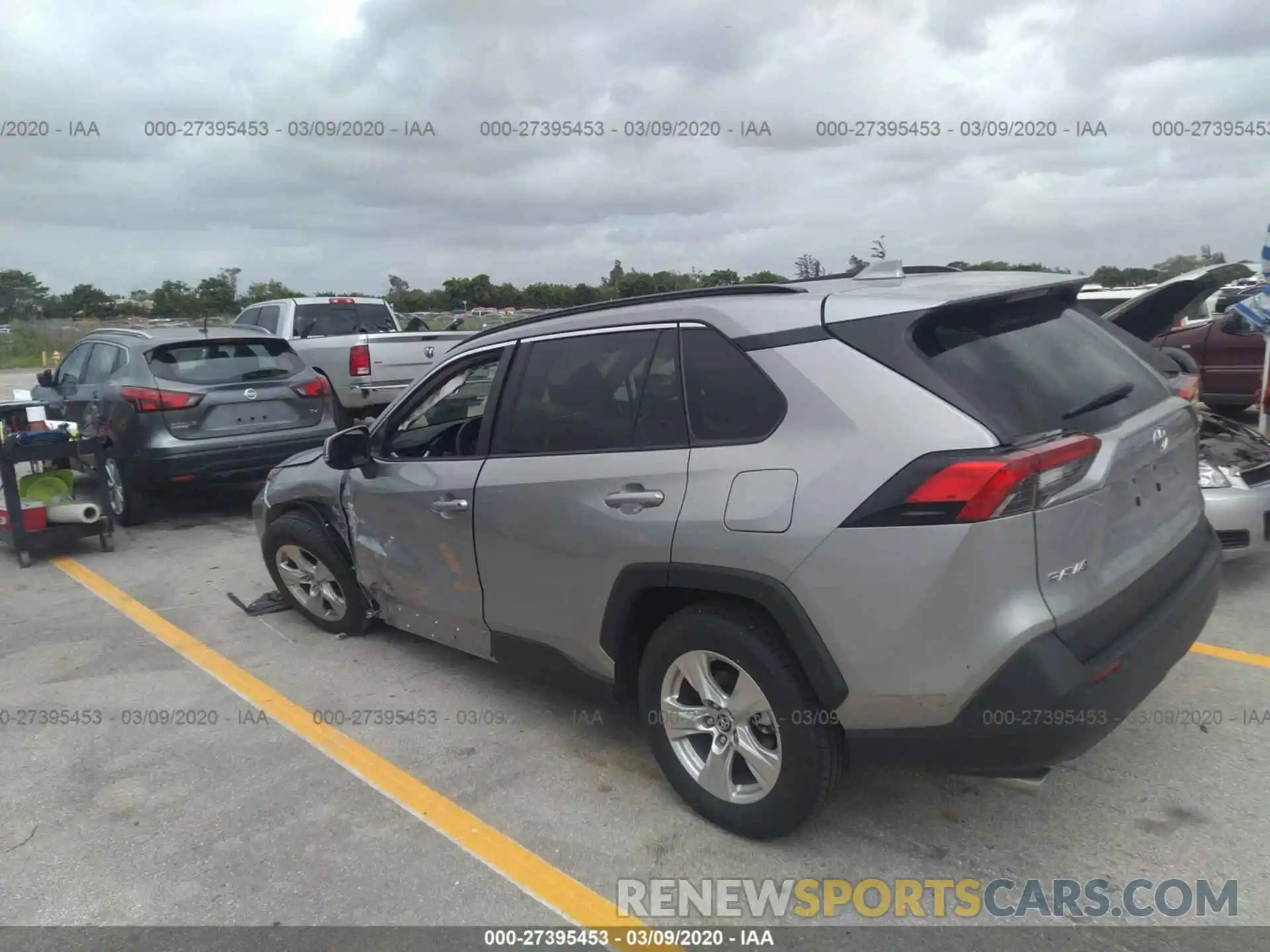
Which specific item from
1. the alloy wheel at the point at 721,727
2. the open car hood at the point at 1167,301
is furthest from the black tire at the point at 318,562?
the open car hood at the point at 1167,301

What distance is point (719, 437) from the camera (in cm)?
296

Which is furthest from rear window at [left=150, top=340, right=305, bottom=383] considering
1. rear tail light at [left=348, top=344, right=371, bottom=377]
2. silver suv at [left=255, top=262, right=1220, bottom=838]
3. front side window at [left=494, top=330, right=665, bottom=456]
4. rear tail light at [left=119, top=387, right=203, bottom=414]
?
front side window at [left=494, top=330, right=665, bottom=456]

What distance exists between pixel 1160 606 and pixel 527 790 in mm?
2262

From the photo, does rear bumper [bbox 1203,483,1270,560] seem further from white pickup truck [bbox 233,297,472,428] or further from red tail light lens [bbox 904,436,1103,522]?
white pickup truck [bbox 233,297,472,428]

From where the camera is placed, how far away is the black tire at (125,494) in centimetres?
768

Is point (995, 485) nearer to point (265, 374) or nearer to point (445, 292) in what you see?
point (265, 374)

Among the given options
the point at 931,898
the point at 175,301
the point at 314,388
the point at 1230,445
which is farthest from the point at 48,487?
the point at 175,301

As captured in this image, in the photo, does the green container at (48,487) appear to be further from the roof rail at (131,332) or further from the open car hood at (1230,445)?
the open car hood at (1230,445)

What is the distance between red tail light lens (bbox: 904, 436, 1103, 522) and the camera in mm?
2410

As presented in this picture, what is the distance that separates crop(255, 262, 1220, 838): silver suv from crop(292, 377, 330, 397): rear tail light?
5016 mm

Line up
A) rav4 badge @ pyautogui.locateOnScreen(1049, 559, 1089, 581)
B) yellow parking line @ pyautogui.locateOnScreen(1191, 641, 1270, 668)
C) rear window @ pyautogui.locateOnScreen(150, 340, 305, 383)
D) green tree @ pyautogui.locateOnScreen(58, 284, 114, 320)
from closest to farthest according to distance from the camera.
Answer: rav4 badge @ pyautogui.locateOnScreen(1049, 559, 1089, 581)
yellow parking line @ pyautogui.locateOnScreen(1191, 641, 1270, 668)
rear window @ pyautogui.locateOnScreen(150, 340, 305, 383)
green tree @ pyautogui.locateOnScreen(58, 284, 114, 320)

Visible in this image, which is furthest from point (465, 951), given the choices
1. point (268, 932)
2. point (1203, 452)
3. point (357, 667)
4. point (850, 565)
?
point (1203, 452)

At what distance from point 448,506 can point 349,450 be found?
0.79m

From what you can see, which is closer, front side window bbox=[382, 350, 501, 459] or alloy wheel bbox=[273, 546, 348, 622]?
front side window bbox=[382, 350, 501, 459]
